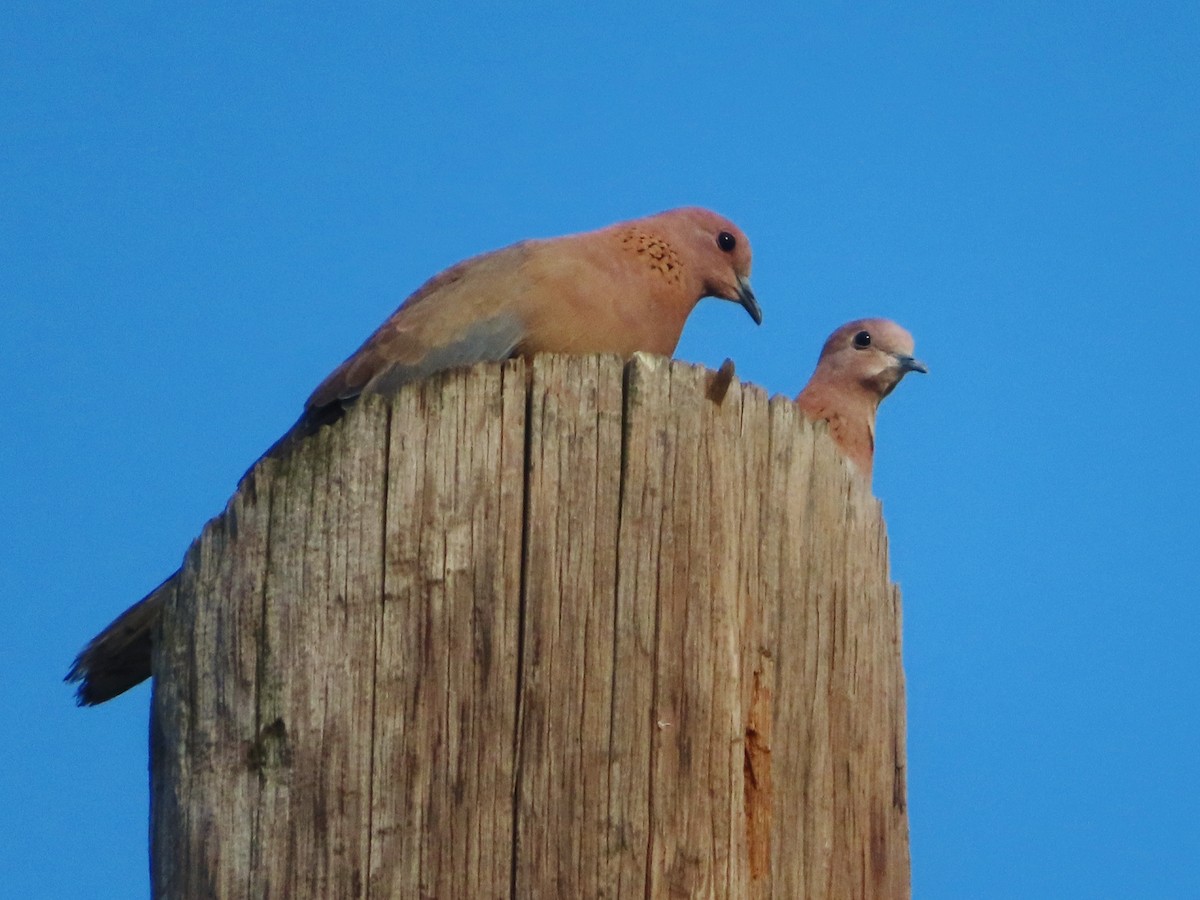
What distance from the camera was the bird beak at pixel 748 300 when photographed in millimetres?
5605

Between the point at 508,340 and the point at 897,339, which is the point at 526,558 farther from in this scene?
the point at 897,339

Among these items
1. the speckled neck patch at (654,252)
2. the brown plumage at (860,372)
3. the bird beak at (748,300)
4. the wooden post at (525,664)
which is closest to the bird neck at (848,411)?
the brown plumage at (860,372)

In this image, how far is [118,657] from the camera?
3902mm

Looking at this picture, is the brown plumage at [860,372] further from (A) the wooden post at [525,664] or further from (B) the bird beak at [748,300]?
(A) the wooden post at [525,664]

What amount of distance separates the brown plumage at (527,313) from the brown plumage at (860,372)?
2416 mm

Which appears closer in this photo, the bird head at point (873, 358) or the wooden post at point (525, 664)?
the wooden post at point (525, 664)

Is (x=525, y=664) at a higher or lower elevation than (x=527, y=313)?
lower

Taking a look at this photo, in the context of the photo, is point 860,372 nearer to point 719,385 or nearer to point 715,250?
point 715,250

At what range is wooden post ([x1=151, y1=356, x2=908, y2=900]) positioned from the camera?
9.71 ft

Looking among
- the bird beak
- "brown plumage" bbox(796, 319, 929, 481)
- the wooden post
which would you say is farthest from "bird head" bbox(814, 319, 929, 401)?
the wooden post

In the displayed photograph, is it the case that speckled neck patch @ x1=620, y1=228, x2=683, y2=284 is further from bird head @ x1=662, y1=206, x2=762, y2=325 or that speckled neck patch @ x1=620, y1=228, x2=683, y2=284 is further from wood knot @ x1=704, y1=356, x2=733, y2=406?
wood knot @ x1=704, y1=356, x2=733, y2=406

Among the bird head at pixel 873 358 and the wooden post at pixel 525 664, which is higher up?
the bird head at pixel 873 358

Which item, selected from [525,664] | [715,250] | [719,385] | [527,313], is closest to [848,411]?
[715,250]

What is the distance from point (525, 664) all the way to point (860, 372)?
15.7ft
